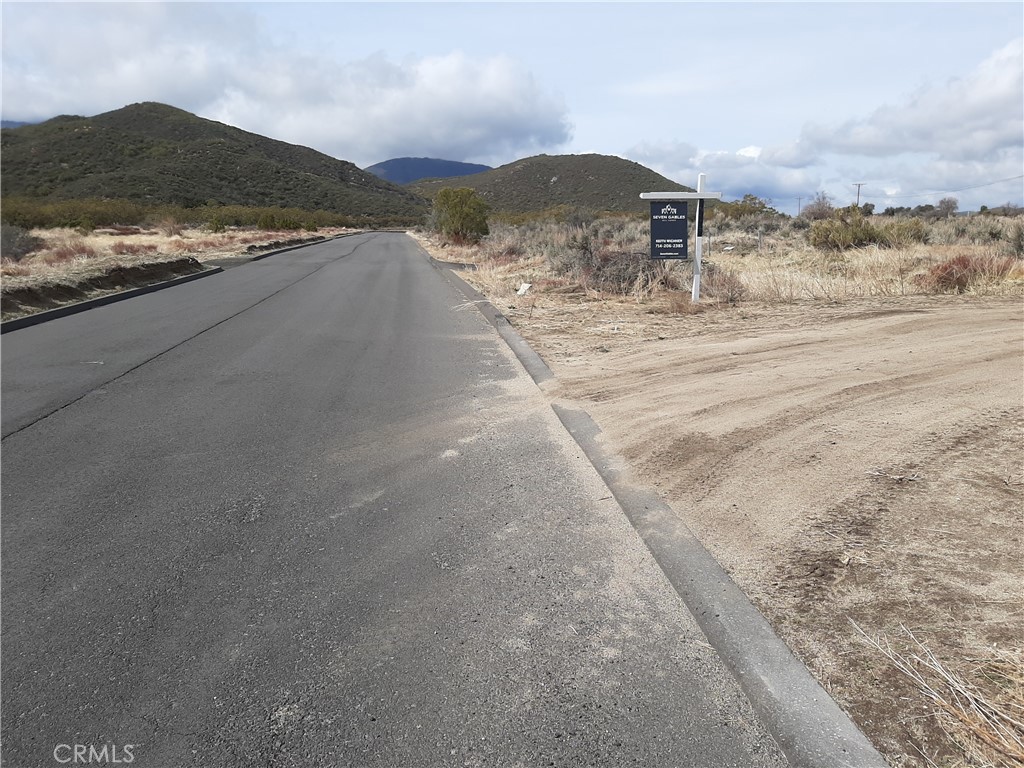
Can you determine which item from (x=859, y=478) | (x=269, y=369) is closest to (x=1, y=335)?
(x=269, y=369)

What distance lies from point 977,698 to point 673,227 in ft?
34.6

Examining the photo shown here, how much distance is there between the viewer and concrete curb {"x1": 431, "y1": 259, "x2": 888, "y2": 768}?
2.14 m

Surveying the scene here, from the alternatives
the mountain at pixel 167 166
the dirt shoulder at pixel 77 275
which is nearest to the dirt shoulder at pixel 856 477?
the dirt shoulder at pixel 77 275

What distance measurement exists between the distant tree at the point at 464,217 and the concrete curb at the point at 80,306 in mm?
19525

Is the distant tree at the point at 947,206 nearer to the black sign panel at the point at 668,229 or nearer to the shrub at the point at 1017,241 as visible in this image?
the shrub at the point at 1017,241

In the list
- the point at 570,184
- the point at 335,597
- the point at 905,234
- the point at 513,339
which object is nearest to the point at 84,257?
the point at 513,339

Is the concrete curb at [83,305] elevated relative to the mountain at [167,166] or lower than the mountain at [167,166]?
lower

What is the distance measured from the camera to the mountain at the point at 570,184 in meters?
96.7

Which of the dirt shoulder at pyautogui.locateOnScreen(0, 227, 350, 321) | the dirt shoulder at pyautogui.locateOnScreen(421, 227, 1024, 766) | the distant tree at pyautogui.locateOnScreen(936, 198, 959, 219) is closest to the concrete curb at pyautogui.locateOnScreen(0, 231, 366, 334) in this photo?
the dirt shoulder at pyautogui.locateOnScreen(0, 227, 350, 321)

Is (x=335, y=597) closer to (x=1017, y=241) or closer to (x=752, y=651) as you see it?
(x=752, y=651)

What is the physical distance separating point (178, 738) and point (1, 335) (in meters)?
11.2

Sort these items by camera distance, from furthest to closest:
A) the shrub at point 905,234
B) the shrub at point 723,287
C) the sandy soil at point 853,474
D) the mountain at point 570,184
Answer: the mountain at point 570,184 < the shrub at point 905,234 < the shrub at point 723,287 < the sandy soil at point 853,474

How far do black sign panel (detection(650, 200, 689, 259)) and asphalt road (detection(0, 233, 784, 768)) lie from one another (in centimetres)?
650

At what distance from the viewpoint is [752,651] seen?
8.57 feet
